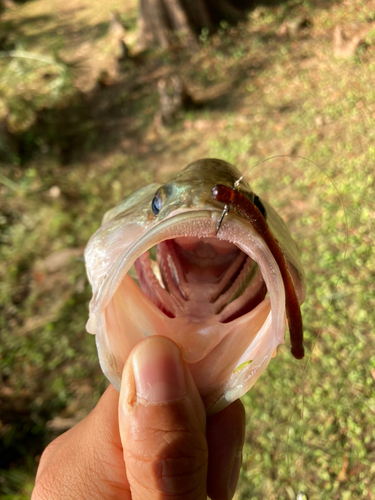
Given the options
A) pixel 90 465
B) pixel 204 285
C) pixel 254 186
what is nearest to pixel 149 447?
pixel 90 465

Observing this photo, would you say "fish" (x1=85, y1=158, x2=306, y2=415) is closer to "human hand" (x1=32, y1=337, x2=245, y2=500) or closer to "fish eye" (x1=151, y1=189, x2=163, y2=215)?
"fish eye" (x1=151, y1=189, x2=163, y2=215)

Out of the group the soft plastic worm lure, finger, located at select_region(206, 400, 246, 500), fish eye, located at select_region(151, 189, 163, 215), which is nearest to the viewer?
the soft plastic worm lure

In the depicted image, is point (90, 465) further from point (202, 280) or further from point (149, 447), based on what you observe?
point (202, 280)

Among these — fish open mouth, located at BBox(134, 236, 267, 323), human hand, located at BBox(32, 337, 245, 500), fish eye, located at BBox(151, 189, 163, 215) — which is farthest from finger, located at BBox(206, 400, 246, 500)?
fish eye, located at BBox(151, 189, 163, 215)

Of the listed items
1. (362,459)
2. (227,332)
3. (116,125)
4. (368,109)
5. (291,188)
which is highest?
(227,332)

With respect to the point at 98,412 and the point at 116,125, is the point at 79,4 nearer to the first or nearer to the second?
the point at 116,125

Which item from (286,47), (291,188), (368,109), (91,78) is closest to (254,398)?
(291,188)

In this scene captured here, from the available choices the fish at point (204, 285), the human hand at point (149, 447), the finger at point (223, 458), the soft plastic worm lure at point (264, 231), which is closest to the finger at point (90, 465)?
the human hand at point (149, 447)

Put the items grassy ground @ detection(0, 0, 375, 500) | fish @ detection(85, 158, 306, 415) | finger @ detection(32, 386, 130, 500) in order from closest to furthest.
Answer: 1. fish @ detection(85, 158, 306, 415)
2. finger @ detection(32, 386, 130, 500)
3. grassy ground @ detection(0, 0, 375, 500)
